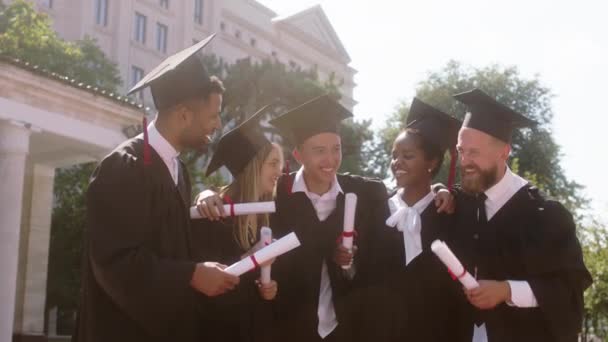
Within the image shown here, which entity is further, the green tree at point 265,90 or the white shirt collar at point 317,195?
the green tree at point 265,90

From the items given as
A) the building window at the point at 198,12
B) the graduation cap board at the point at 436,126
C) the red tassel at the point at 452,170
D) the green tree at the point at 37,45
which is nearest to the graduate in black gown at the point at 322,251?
the red tassel at the point at 452,170

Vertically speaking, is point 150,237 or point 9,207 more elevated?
point 9,207

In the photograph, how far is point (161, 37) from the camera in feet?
172

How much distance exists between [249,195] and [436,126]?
58.6 inches

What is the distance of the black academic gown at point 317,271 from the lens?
5.82 metres

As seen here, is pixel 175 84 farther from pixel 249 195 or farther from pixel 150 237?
pixel 249 195

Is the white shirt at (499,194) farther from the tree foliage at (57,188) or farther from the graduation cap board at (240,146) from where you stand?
the tree foliage at (57,188)

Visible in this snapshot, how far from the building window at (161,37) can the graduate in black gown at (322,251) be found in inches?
1869

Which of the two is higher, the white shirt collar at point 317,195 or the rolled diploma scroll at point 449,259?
the white shirt collar at point 317,195

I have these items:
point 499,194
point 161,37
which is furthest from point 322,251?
point 161,37

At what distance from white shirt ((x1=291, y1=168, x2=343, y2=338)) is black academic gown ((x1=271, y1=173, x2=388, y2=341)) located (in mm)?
46

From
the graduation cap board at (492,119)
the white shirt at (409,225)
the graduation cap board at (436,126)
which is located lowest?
the white shirt at (409,225)

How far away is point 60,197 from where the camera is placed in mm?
28672

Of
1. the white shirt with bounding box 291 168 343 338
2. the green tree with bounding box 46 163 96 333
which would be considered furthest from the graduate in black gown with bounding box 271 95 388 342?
the green tree with bounding box 46 163 96 333
